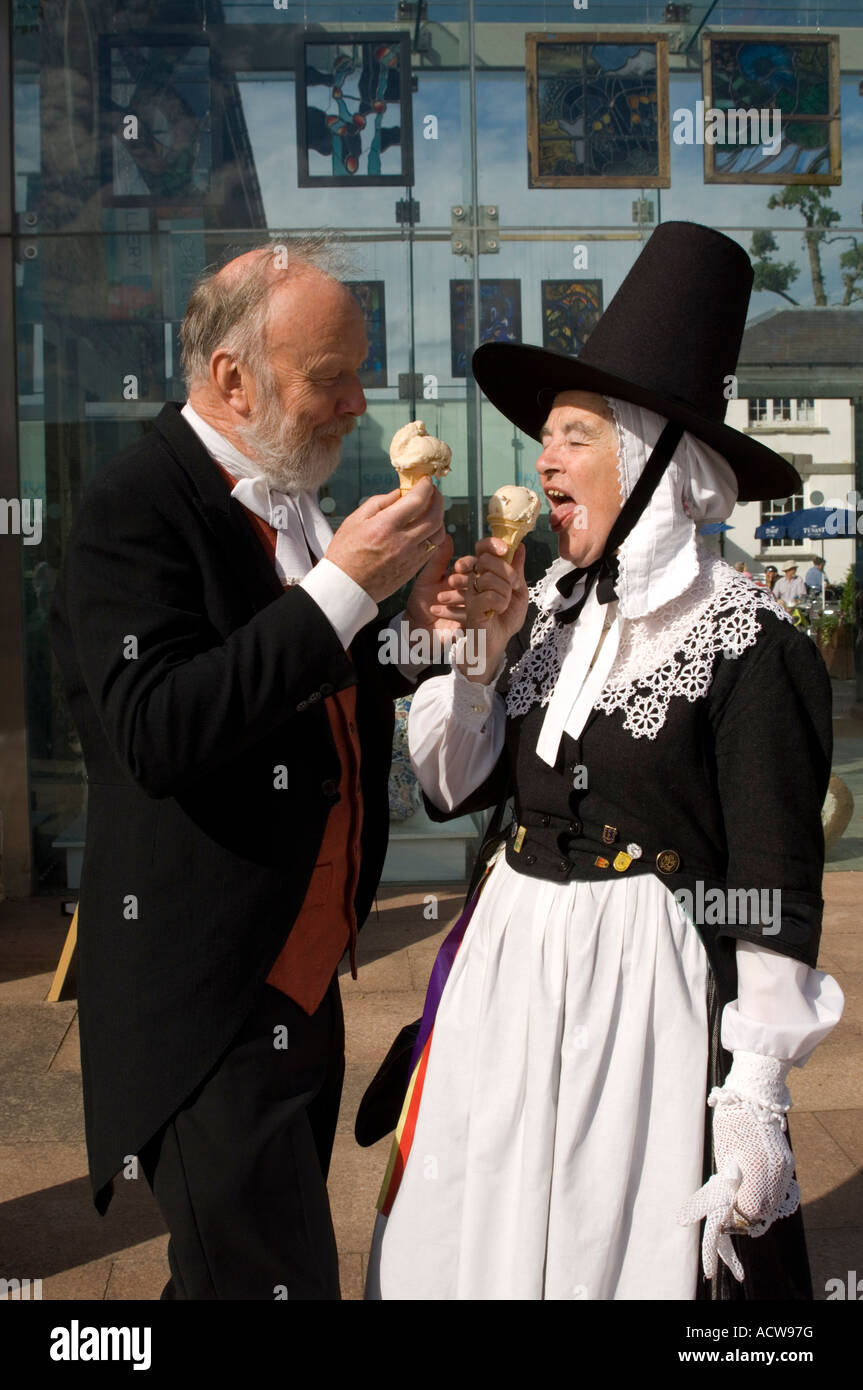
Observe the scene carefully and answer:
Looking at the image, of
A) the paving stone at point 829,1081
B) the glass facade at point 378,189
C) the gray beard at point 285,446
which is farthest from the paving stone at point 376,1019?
the gray beard at point 285,446

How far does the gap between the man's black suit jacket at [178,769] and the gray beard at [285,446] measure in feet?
0.33

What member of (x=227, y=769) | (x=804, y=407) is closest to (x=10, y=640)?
(x=804, y=407)

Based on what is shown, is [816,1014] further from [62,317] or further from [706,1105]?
[62,317]

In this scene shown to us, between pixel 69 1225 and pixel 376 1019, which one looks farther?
pixel 376 1019

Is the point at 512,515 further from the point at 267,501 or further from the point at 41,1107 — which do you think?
the point at 41,1107

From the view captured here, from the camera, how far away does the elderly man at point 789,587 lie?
7.66 meters

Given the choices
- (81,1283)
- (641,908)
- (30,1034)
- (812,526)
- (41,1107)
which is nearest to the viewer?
(641,908)

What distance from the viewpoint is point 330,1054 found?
2320mm

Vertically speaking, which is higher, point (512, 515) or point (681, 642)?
point (512, 515)

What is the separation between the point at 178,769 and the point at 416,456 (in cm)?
82

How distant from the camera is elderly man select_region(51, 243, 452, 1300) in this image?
1935 mm

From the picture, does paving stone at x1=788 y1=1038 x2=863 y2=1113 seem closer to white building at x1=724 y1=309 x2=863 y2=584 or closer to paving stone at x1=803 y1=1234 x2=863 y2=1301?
paving stone at x1=803 y1=1234 x2=863 y2=1301

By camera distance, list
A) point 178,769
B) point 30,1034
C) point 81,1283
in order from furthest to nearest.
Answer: point 30,1034 → point 81,1283 → point 178,769

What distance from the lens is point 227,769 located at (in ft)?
6.79
